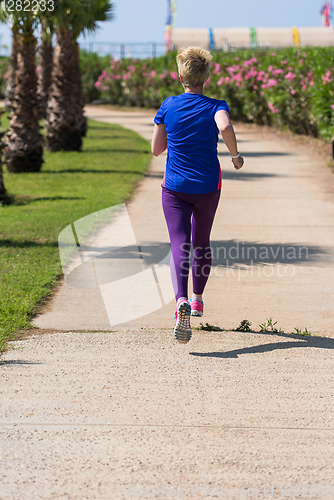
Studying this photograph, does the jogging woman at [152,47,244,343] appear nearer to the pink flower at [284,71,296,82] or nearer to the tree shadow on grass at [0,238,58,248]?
the tree shadow on grass at [0,238,58,248]

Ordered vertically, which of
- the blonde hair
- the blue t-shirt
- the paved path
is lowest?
the paved path

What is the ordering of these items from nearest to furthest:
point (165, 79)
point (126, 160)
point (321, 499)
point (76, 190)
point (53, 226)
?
point (321, 499)
point (53, 226)
point (76, 190)
point (126, 160)
point (165, 79)

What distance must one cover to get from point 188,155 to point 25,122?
10.5 meters

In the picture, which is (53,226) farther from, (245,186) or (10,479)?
(10,479)

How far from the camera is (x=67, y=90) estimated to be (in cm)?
1673

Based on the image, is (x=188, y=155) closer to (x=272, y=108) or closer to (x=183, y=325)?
(x=183, y=325)

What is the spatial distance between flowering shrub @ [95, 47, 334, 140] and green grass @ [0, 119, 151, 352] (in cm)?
442

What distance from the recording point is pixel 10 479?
2.78 meters

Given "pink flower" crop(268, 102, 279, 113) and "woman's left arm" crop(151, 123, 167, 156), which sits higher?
"woman's left arm" crop(151, 123, 167, 156)

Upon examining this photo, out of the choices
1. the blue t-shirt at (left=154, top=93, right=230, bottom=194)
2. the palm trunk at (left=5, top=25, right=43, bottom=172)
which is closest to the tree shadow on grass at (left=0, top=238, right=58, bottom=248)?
the blue t-shirt at (left=154, top=93, right=230, bottom=194)

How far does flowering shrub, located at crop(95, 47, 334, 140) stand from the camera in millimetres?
14942

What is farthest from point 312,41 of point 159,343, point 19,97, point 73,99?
point 159,343

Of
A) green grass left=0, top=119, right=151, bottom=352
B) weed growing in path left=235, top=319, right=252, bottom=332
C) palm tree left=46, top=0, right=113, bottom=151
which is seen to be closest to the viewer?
weed growing in path left=235, top=319, right=252, bottom=332

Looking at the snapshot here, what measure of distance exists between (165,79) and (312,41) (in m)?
19.7
